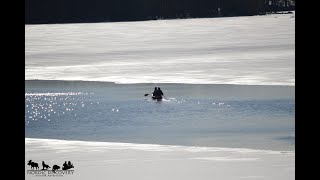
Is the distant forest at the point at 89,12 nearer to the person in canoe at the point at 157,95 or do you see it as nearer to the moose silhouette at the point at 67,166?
the person in canoe at the point at 157,95

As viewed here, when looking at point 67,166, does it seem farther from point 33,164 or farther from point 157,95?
point 157,95

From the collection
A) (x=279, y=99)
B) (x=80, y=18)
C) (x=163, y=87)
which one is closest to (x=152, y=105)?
(x=279, y=99)

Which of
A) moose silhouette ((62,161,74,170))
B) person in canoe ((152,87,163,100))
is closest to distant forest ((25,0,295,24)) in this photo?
person in canoe ((152,87,163,100))

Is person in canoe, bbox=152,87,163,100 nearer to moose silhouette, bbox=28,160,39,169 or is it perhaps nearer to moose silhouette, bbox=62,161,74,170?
moose silhouette, bbox=62,161,74,170

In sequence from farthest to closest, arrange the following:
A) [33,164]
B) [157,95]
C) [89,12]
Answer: [89,12] < [157,95] < [33,164]

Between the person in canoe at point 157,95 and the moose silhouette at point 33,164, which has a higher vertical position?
the person in canoe at point 157,95

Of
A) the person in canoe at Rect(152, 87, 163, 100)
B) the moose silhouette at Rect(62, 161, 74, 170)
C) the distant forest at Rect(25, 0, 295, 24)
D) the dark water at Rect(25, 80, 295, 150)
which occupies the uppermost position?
the distant forest at Rect(25, 0, 295, 24)

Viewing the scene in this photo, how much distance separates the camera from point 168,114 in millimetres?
22969

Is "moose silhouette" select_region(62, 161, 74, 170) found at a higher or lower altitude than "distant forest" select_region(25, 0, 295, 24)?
lower

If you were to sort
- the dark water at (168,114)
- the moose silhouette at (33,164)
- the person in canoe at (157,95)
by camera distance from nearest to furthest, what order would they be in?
the moose silhouette at (33,164) < the dark water at (168,114) < the person in canoe at (157,95)

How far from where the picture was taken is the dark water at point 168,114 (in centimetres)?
1641

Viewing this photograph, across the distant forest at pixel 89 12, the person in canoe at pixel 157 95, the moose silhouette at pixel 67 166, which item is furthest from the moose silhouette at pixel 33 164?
the distant forest at pixel 89 12

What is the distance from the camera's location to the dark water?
646 inches

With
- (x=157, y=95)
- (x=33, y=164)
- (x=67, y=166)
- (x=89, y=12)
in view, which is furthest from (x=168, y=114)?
(x=89, y=12)
